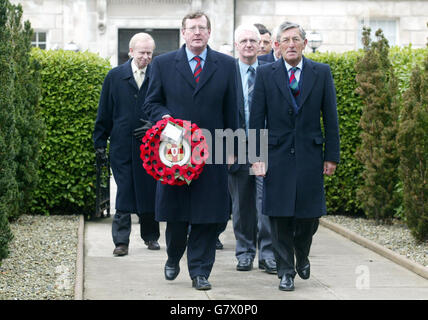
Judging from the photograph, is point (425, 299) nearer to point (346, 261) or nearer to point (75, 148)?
point (346, 261)

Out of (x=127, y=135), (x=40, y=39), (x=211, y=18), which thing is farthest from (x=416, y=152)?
(x=40, y=39)

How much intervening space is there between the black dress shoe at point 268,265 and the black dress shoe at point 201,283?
1.06 meters

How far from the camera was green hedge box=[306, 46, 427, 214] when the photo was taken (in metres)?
12.2

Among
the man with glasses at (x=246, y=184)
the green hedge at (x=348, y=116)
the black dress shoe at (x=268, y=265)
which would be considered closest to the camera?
the black dress shoe at (x=268, y=265)

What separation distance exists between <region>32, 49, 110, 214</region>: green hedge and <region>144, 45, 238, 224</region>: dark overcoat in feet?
14.4

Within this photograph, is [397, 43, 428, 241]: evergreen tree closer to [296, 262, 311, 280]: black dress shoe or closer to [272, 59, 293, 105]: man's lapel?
[296, 262, 311, 280]: black dress shoe

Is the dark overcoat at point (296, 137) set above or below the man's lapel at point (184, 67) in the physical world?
below

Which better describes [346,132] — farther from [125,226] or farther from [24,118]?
[24,118]

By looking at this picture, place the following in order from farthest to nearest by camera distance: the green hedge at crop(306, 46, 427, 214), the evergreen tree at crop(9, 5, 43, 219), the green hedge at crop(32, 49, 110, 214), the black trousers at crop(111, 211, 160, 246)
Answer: the green hedge at crop(306, 46, 427, 214) → the green hedge at crop(32, 49, 110, 214) → the evergreen tree at crop(9, 5, 43, 219) → the black trousers at crop(111, 211, 160, 246)

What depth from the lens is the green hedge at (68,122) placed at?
39.0 feet

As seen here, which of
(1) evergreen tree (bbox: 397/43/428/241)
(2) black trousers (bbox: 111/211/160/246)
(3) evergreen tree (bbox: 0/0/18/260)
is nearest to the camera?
(3) evergreen tree (bbox: 0/0/18/260)

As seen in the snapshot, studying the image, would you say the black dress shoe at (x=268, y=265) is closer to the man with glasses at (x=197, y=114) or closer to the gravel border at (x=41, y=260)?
the man with glasses at (x=197, y=114)

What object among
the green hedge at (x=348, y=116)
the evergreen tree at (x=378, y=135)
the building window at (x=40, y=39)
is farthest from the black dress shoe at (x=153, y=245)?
the building window at (x=40, y=39)

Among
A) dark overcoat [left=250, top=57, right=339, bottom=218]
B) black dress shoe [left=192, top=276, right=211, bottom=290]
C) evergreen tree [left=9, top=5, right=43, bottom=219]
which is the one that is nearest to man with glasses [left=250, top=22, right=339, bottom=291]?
dark overcoat [left=250, top=57, right=339, bottom=218]
